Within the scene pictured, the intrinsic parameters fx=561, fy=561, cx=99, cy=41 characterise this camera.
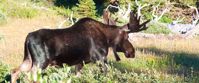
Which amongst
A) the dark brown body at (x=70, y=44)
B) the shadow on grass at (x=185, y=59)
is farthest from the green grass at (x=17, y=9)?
the dark brown body at (x=70, y=44)

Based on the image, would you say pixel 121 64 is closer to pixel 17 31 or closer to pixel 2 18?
pixel 17 31

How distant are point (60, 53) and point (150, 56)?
570cm

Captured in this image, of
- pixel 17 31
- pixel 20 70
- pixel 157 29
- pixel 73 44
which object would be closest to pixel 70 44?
pixel 73 44

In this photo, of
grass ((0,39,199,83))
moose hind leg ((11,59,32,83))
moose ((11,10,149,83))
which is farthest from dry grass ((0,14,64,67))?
moose hind leg ((11,59,32,83))

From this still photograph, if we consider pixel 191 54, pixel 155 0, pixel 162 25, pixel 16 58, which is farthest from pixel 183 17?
pixel 16 58

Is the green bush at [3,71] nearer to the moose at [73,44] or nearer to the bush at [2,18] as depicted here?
the moose at [73,44]

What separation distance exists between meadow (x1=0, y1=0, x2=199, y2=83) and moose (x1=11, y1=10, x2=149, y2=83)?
0.66 feet

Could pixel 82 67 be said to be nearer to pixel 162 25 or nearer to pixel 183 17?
pixel 162 25

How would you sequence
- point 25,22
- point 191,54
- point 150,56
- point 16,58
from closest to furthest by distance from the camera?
point 16,58 < point 150,56 < point 191,54 < point 25,22

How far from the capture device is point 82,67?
365 inches

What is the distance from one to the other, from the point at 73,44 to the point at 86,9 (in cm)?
2177

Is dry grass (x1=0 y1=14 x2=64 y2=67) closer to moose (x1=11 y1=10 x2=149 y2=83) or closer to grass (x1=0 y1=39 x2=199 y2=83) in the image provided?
grass (x1=0 y1=39 x2=199 y2=83)

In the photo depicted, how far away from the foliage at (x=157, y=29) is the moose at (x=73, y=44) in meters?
13.9

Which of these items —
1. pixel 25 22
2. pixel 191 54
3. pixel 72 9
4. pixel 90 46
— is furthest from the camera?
pixel 72 9
